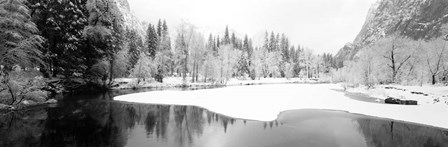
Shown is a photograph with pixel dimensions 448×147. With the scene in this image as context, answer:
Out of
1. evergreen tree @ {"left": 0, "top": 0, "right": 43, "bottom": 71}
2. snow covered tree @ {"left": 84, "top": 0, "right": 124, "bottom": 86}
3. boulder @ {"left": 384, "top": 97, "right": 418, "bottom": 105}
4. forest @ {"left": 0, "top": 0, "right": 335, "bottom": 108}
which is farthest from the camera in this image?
snow covered tree @ {"left": 84, "top": 0, "right": 124, "bottom": 86}

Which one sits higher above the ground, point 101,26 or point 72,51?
point 101,26

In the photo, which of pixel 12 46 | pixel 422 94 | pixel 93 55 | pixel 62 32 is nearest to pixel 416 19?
pixel 422 94

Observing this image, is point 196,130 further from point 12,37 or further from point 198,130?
point 12,37

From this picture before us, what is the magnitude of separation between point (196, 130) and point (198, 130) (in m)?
0.11

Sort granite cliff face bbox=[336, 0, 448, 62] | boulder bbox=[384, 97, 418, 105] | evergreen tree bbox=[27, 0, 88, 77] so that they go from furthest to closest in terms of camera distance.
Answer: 1. granite cliff face bbox=[336, 0, 448, 62]
2. evergreen tree bbox=[27, 0, 88, 77]
3. boulder bbox=[384, 97, 418, 105]

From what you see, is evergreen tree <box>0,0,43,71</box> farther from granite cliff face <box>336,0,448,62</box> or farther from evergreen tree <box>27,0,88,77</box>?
granite cliff face <box>336,0,448,62</box>

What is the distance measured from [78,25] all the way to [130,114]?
17.3m

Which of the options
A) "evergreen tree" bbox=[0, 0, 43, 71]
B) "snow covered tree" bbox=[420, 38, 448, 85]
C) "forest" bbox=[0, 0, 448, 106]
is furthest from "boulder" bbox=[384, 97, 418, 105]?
"evergreen tree" bbox=[0, 0, 43, 71]

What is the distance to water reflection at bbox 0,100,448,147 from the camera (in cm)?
984

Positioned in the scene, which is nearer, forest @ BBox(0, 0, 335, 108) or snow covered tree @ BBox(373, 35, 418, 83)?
forest @ BBox(0, 0, 335, 108)

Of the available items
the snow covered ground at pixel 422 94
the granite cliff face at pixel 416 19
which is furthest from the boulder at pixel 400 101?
the granite cliff face at pixel 416 19

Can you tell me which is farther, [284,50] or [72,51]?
[284,50]

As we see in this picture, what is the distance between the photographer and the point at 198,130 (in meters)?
12.0

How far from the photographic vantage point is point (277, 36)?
287ft
